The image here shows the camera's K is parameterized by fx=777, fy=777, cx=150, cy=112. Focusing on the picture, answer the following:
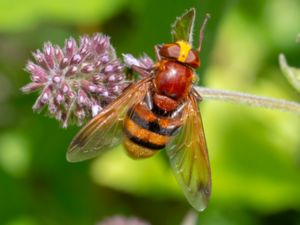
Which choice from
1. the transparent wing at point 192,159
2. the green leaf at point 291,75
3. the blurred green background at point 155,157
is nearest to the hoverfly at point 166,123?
the transparent wing at point 192,159

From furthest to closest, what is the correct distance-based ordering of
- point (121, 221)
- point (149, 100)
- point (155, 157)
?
point (155, 157), point (121, 221), point (149, 100)

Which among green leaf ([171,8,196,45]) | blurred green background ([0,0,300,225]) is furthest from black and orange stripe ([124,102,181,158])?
blurred green background ([0,0,300,225])

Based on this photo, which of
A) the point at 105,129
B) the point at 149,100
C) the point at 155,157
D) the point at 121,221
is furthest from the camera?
the point at 155,157

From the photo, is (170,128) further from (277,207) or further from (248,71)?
(248,71)

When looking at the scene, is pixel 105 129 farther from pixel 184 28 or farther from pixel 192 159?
pixel 184 28

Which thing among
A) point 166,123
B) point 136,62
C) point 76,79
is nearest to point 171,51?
point 136,62
